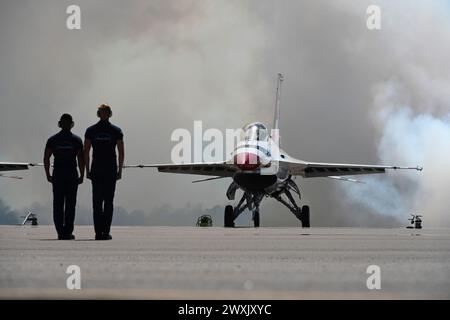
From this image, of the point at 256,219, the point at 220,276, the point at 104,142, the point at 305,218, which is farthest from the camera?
the point at 256,219

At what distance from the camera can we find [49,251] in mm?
12227

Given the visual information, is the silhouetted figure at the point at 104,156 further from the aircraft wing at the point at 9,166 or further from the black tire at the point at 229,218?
the aircraft wing at the point at 9,166

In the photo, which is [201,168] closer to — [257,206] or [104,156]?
[257,206]

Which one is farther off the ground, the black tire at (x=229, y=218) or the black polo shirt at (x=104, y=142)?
the black polo shirt at (x=104, y=142)

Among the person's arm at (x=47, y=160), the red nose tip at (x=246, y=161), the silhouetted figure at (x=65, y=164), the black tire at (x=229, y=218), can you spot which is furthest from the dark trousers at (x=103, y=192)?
the black tire at (x=229, y=218)

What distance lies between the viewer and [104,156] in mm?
14789

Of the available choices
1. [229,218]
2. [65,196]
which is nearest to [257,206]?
[229,218]

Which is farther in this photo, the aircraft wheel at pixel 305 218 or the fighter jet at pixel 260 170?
the aircraft wheel at pixel 305 218

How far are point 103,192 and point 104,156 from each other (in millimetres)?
637

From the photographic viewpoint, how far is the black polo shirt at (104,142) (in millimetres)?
14688
